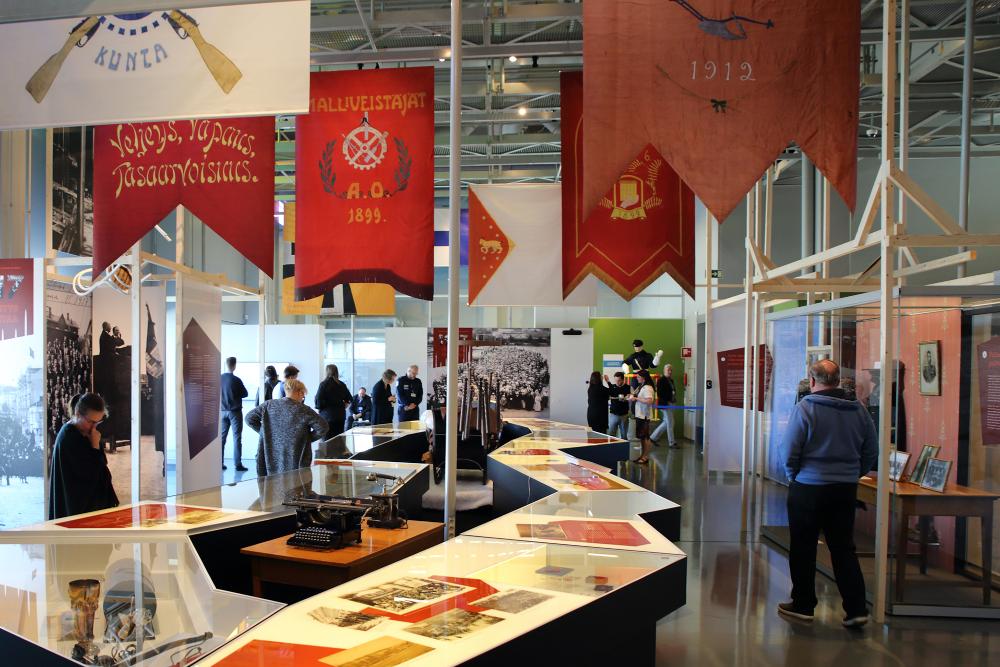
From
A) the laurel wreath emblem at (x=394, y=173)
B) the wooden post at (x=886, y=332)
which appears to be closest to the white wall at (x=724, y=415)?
the wooden post at (x=886, y=332)

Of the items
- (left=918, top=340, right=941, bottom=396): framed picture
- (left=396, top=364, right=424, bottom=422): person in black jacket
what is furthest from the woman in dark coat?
(left=918, top=340, right=941, bottom=396): framed picture

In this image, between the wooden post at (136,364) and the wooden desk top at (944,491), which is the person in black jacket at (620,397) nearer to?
the wooden desk top at (944,491)

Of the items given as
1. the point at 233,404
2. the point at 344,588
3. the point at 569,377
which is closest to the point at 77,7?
the point at 344,588

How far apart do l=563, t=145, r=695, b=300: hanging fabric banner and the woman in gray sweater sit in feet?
8.95

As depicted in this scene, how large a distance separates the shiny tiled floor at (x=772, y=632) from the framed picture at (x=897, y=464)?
0.87 meters

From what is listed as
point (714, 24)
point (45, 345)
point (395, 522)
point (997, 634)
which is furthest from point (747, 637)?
point (45, 345)

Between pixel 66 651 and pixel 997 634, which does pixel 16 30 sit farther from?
pixel 997 634

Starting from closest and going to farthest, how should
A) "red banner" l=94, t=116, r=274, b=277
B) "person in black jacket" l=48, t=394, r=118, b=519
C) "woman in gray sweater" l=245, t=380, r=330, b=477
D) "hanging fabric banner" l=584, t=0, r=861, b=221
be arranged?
1. "hanging fabric banner" l=584, t=0, r=861, b=221
2. "person in black jacket" l=48, t=394, r=118, b=519
3. "red banner" l=94, t=116, r=274, b=277
4. "woman in gray sweater" l=245, t=380, r=330, b=477

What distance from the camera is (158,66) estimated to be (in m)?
3.63

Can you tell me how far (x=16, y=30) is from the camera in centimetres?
378

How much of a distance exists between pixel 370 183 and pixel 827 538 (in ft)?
12.6

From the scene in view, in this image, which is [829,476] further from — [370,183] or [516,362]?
[516,362]

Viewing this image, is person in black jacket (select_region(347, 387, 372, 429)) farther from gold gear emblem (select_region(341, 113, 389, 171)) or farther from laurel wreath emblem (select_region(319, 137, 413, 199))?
gold gear emblem (select_region(341, 113, 389, 171))

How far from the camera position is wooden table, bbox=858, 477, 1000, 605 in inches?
185
